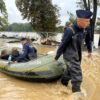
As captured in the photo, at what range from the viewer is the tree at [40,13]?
2158cm

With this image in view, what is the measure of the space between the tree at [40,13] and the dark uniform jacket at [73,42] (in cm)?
1852

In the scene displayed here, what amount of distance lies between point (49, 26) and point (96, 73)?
17771 millimetres

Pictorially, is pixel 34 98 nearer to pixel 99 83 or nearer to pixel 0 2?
pixel 99 83

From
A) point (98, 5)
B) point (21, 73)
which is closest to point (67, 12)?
point (98, 5)

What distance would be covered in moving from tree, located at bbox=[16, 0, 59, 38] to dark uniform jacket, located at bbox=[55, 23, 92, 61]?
1852cm

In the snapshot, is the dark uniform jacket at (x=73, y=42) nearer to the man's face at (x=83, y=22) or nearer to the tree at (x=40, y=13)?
the man's face at (x=83, y=22)

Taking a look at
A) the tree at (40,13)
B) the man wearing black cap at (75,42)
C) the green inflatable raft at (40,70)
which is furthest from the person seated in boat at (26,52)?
the tree at (40,13)

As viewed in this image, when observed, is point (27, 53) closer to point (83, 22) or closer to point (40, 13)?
point (83, 22)

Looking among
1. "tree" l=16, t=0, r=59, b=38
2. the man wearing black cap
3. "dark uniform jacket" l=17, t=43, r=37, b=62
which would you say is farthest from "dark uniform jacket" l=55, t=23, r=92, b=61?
"tree" l=16, t=0, r=59, b=38

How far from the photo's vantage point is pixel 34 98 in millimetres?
3586

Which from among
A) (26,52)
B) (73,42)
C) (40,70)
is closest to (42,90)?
(40,70)

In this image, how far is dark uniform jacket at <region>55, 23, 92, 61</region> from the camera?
3.19m

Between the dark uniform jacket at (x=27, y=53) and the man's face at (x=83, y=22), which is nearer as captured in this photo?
the man's face at (x=83, y=22)

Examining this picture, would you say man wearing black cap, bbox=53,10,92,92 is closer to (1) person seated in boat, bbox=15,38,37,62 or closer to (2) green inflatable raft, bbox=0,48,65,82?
(2) green inflatable raft, bbox=0,48,65,82
